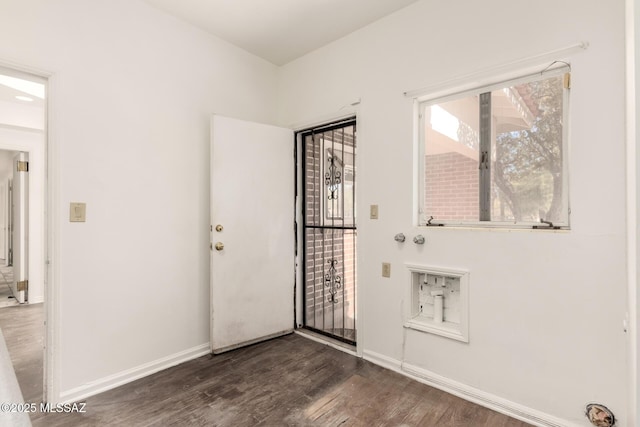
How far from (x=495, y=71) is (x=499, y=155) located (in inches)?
19.9

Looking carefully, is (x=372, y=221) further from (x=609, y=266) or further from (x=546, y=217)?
(x=609, y=266)

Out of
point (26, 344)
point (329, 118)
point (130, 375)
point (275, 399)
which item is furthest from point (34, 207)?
point (275, 399)

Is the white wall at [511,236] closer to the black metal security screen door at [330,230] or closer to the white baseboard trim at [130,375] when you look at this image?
the black metal security screen door at [330,230]

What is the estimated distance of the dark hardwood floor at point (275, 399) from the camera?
180 centimetres

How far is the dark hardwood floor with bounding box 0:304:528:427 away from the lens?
1805 millimetres

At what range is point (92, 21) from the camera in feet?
6.77

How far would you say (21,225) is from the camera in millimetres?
4258

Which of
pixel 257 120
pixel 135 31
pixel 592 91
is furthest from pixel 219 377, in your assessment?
pixel 592 91

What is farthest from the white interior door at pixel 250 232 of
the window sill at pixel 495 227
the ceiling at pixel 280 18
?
the window sill at pixel 495 227

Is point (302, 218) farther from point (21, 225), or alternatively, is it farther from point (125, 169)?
point (21, 225)

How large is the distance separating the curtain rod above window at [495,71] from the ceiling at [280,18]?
66 cm

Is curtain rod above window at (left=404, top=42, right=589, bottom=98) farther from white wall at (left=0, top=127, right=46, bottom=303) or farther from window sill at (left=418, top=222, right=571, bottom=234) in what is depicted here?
white wall at (left=0, top=127, right=46, bottom=303)

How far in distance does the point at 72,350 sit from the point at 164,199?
1.12 metres

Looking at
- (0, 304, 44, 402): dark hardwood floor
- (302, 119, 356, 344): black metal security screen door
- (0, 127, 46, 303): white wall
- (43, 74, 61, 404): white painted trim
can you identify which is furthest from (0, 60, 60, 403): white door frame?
Result: (0, 127, 46, 303): white wall
